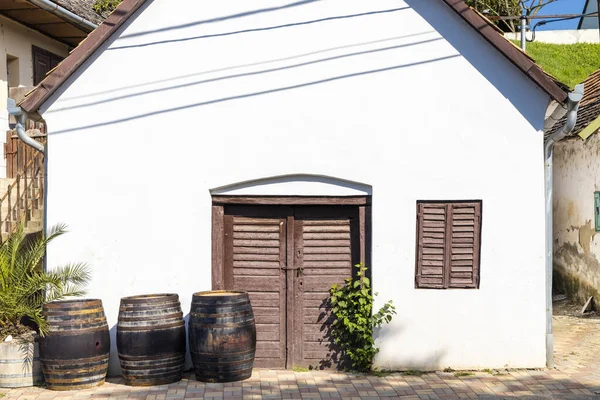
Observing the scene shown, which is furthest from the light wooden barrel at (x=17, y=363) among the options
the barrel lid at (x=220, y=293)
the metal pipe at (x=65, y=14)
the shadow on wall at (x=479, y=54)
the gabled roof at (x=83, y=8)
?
the gabled roof at (x=83, y=8)

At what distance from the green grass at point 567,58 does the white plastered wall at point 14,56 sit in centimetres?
1884

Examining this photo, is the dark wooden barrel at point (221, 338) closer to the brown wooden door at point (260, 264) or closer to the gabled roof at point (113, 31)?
the brown wooden door at point (260, 264)

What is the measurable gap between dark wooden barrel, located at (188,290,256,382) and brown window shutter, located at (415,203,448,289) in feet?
7.09

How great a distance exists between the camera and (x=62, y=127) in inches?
374

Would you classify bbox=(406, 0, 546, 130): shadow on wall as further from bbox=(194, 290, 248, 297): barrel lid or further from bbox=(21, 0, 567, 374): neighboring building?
bbox=(194, 290, 248, 297): barrel lid

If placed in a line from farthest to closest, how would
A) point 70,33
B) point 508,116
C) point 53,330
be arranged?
1. point 70,33
2. point 508,116
3. point 53,330

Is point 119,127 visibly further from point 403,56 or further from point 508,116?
point 508,116

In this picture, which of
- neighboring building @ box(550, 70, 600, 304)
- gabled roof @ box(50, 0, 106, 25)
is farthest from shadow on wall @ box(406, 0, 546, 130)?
gabled roof @ box(50, 0, 106, 25)

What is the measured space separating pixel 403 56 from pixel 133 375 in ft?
15.7

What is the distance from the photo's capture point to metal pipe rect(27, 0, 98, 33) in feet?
40.4

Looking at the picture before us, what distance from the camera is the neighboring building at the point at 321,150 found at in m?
9.48

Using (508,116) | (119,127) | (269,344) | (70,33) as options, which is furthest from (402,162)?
(70,33)

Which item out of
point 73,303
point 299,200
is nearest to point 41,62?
point 73,303

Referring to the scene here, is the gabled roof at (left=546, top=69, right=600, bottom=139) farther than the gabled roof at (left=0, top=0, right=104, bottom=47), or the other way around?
Result: the gabled roof at (left=546, top=69, right=600, bottom=139)
